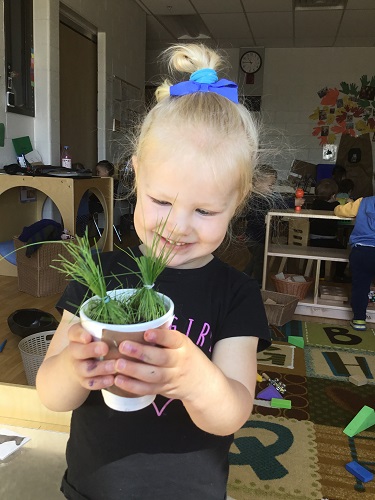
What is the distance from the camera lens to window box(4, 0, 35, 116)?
10.3 feet

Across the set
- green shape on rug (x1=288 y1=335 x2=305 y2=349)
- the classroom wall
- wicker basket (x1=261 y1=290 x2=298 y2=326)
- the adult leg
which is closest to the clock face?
the classroom wall

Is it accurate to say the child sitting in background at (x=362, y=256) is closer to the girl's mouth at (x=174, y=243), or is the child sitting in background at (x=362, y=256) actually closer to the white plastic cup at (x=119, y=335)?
the girl's mouth at (x=174, y=243)

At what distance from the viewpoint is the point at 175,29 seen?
593 centimetres

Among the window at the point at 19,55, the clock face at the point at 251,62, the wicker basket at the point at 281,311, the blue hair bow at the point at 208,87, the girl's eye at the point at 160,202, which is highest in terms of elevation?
the clock face at the point at 251,62

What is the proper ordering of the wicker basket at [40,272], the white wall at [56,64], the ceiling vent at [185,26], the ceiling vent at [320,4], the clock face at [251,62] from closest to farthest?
the wicker basket at [40,272], the white wall at [56,64], the ceiling vent at [320,4], the ceiling vent at [185,26], the clock face at [251,62]

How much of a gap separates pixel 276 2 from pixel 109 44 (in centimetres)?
177

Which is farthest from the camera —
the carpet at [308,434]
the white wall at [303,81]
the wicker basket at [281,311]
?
the white wall at [303,81]

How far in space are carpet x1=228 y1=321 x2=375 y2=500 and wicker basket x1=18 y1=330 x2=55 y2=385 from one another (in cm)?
76

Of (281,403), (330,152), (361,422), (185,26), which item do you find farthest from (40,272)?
(330,152)

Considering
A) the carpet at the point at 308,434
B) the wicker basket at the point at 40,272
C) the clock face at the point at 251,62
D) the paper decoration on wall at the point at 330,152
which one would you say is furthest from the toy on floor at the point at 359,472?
the clock face at the point at 251,62

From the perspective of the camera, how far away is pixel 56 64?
3.61 metres

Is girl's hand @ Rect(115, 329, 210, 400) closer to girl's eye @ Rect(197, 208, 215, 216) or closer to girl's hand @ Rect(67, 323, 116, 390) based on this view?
girl's hand @ Rect(67, 323, 116, 390)

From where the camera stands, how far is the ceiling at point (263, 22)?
4930mm

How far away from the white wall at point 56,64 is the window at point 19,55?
0.23ft
